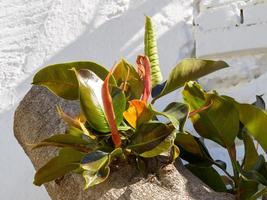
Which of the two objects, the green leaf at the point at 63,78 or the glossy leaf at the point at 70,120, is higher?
the green leaf at the point at 63,78

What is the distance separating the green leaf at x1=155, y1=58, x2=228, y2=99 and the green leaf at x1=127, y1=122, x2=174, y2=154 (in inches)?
5.6

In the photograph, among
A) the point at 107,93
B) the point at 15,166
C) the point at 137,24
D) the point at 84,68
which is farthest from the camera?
the point at 137,24

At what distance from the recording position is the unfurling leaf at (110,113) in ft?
3.38

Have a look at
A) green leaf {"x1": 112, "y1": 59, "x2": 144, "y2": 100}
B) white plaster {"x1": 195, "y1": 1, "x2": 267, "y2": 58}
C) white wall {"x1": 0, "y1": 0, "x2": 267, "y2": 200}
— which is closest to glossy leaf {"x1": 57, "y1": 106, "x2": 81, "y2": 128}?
green leaf {"x1": 112, "y1": 59, "x2": 144, "y2": 100}

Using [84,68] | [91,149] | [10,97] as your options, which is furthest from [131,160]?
[10,97]

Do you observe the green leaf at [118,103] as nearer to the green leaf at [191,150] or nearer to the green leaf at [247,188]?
the green leaf at [191,150]

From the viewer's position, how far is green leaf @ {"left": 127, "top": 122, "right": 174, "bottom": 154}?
1.06 metres

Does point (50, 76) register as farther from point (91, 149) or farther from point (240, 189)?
point (240, 189)

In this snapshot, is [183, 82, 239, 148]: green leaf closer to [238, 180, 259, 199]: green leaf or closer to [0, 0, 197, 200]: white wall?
[238, 180, 259, 199]: green leaf

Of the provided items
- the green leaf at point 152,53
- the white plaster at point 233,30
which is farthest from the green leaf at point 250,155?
the white plaster at point 233,30

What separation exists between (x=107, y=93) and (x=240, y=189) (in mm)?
322

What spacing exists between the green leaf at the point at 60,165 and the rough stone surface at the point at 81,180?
0.08 feet

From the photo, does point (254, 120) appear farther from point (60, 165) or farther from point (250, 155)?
point (60, 165)

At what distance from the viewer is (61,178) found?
1126 mm
